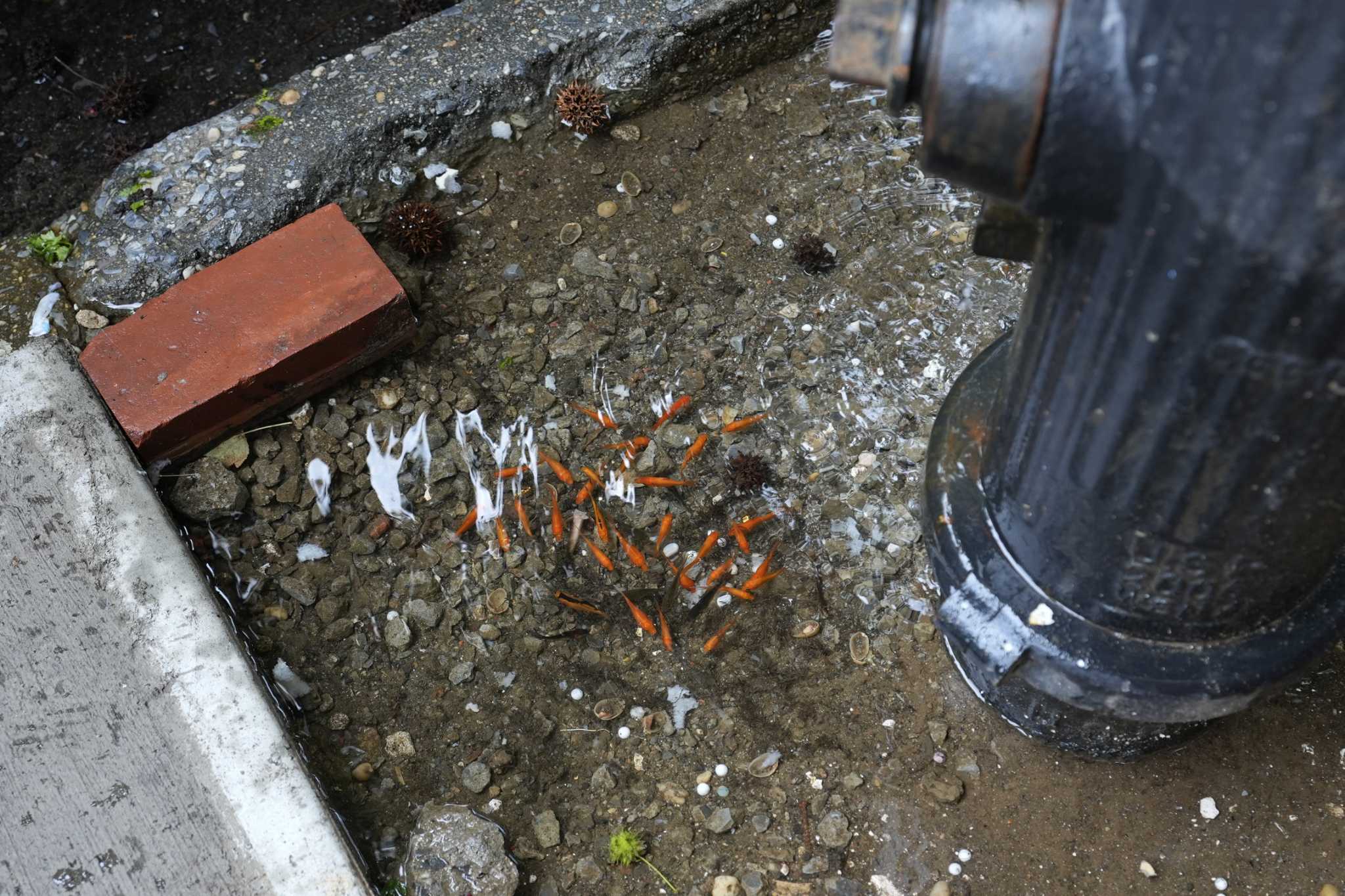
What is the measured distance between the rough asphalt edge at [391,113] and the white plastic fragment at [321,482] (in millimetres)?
782

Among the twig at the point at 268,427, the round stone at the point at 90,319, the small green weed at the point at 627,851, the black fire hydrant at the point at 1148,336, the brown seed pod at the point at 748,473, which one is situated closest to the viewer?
the black fire hydrant at the point at 1148,336

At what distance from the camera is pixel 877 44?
1411mm

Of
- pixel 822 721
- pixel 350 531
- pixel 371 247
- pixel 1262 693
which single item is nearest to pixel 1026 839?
pixel 822 721

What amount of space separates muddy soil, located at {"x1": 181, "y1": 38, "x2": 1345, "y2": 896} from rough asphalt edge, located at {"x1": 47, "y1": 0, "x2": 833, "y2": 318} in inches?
6.9

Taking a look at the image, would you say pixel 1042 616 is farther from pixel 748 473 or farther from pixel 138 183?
pixel 138 183

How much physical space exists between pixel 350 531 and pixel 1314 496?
2.33 meters

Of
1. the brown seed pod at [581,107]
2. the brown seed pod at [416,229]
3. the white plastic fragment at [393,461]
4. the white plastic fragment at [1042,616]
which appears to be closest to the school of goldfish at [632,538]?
the white plastic fragment at [393,461]

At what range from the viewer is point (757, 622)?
2.83m

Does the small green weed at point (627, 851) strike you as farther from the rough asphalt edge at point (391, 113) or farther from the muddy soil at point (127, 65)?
the muddy soil at point (127, 65)

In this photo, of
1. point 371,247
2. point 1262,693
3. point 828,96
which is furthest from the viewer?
point 828,96

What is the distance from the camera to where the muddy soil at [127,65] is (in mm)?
4082

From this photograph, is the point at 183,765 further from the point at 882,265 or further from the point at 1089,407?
the point at 882,265

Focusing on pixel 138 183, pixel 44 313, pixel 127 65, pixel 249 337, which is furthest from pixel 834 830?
pixel 127 65

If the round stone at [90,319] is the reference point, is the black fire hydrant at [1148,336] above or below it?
above
